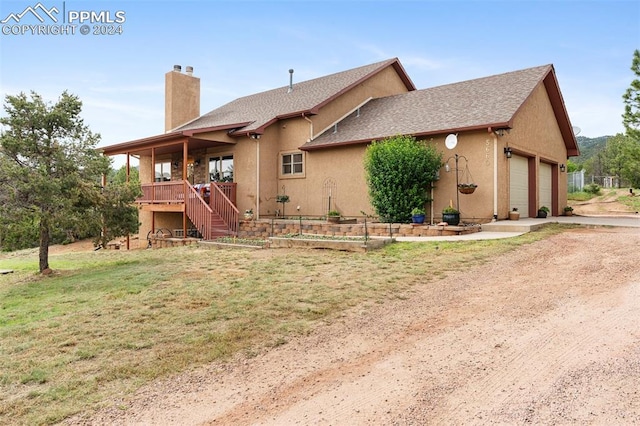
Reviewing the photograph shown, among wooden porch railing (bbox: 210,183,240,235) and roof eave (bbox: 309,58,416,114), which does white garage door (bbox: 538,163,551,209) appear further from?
wooden porch railing (bbox: 210,183,240,235)

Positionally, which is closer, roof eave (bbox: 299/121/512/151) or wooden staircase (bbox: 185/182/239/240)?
roof eave (bbox: 299/121/512/151)

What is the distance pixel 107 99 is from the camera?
74.3 feet

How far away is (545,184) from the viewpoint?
1675 centimetres

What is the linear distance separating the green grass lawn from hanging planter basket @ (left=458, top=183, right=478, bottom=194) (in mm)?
2755

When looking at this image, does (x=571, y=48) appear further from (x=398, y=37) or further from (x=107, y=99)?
(x=107, y=99)

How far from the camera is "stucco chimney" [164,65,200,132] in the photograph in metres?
20.9

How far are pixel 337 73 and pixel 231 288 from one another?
1551cm

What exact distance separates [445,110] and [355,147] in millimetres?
3325

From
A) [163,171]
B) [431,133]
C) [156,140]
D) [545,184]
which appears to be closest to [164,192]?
[156,140]

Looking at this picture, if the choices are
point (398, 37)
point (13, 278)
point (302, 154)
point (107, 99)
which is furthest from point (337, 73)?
point (13, 278)

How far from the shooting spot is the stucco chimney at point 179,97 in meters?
20.9

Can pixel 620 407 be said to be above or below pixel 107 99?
below

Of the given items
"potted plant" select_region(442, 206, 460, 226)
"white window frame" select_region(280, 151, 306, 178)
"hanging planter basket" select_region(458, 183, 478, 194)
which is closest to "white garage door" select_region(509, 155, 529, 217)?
"hanging planter basket" select_region(458, 183, 478, 194)

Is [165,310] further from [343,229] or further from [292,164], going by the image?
[292,164]
